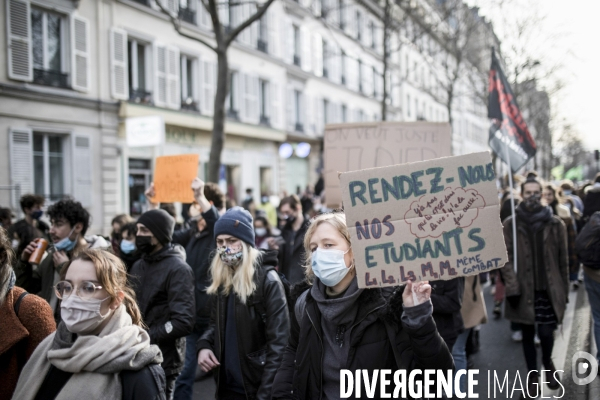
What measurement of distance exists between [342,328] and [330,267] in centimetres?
27

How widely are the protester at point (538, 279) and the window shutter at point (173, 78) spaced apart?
14373 millimetres

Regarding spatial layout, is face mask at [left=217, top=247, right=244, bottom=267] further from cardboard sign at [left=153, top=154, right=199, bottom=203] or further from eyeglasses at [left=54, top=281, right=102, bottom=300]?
cardboard sign at [left=153, top=154, right=199, bottom=203]

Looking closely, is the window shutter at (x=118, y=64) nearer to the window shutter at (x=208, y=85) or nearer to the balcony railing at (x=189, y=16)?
the balcony railing at (x=189, y=16)

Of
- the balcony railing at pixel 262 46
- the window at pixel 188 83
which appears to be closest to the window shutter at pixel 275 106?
the balcony railing at pixel 262 46

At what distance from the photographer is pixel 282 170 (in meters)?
25.1

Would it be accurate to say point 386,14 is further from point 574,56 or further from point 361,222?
point 361,222

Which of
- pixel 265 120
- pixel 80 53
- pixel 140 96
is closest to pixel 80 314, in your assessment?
pixel 80 53

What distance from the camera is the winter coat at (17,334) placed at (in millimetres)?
2645

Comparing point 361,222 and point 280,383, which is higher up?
point 361,222

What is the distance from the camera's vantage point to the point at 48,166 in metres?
14.6

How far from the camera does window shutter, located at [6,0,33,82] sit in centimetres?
1310

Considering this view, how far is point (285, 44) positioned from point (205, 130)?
703 centimetres

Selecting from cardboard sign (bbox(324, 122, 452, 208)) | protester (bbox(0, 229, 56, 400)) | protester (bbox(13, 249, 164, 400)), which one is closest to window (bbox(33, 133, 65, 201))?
cardboard sign (bbox(324, 122, 452, 208))

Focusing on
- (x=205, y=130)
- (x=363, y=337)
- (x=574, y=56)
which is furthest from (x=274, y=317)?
(x=574, y=56)
